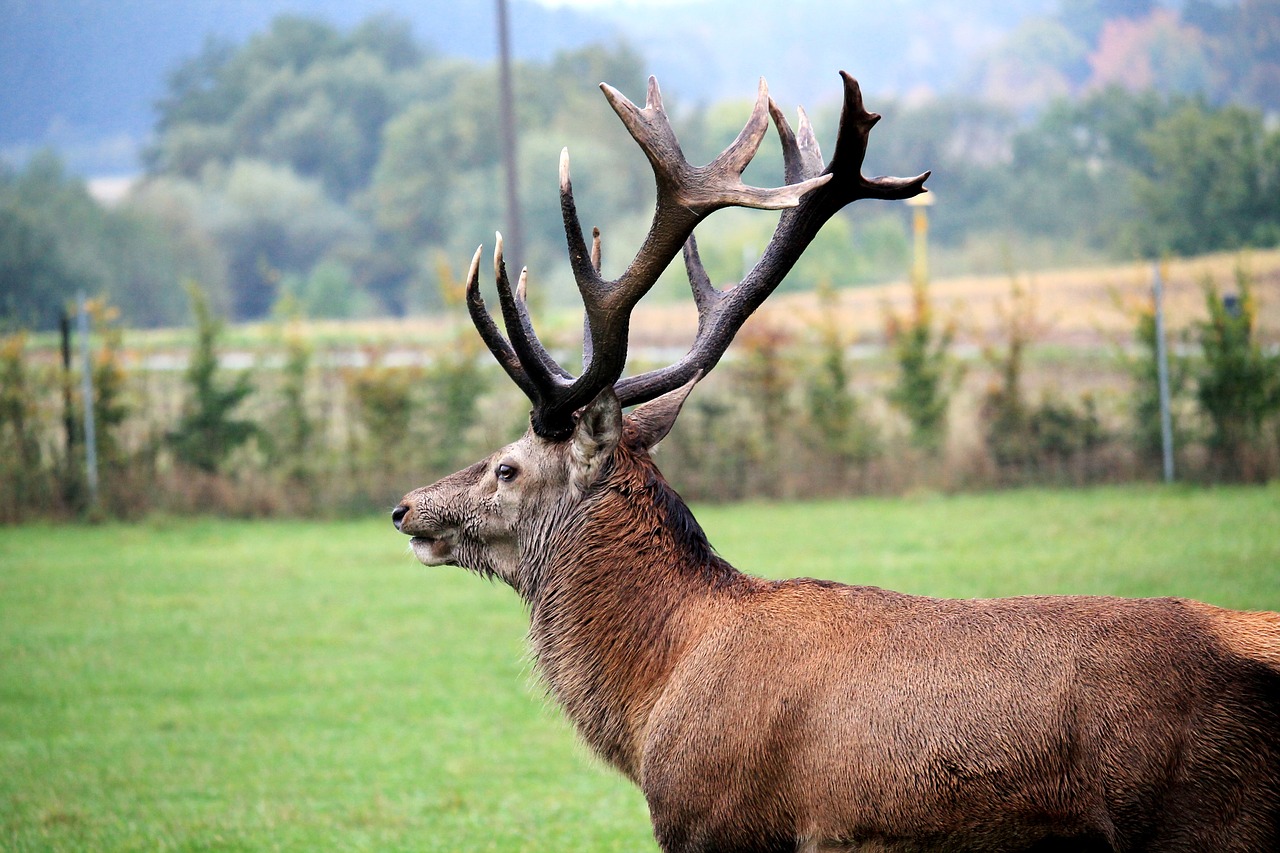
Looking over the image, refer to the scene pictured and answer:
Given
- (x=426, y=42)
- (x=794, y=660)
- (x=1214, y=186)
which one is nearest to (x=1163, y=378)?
(x=794, y=660)

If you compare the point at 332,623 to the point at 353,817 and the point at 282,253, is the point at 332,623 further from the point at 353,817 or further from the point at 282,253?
the point at 282,253

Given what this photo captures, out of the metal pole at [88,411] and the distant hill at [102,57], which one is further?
the distant hill at [102,57]

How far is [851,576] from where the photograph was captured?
12.1 meters

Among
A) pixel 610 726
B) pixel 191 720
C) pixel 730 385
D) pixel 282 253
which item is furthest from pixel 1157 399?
pixel 282 253

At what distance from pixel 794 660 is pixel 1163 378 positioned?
13.4 metres

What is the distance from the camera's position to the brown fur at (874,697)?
141 inches

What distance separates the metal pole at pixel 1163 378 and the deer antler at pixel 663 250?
40.0ft

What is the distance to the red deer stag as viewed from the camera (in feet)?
11.8

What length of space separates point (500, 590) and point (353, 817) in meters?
A: 6.72

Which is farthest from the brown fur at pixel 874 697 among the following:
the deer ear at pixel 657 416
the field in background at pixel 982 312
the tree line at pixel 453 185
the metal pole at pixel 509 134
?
the tree line at pixel 453 185

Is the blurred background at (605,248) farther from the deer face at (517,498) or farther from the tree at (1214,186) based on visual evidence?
the deer face at (517,498)

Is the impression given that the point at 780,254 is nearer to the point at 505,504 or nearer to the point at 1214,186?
the point at 505,504

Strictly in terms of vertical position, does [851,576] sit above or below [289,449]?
below

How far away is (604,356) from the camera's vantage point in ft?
15.6
